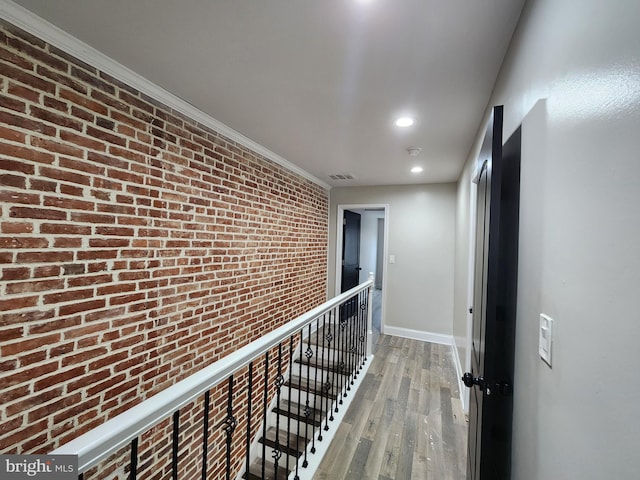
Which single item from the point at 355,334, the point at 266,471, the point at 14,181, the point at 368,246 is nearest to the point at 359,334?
the point at 355,334

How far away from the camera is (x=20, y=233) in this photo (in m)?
1.15

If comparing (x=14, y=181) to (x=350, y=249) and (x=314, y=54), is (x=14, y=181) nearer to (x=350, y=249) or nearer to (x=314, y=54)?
(x=314, y=54)

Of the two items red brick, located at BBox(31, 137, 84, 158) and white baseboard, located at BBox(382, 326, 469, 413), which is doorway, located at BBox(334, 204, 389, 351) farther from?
red brick, located at BBox(31, 137, 84, 158)

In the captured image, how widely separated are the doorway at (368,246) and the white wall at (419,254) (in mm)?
122

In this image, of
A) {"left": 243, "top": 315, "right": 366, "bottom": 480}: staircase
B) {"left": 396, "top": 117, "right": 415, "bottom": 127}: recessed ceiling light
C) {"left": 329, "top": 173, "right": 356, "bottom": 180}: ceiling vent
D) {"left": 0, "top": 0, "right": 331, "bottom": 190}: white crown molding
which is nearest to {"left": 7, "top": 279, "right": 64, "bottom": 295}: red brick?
{"left": 0, "top": 0, "right": 331, "bottom": 190}: white crown molding

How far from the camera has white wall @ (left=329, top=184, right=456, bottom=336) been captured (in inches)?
159

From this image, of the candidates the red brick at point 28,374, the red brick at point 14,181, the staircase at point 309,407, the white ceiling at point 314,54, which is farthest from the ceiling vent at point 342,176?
the red brick at point 28,374

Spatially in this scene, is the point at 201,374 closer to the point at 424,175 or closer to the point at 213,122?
the point at 213,122

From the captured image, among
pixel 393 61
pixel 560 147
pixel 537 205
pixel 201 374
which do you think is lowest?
pixel 201 374

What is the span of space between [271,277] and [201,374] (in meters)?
2.09

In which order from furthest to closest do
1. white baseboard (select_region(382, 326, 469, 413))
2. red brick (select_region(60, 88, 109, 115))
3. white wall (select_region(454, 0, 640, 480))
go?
white baseboard (select_region(382, 326, 469, 413))
red brick (select_region(60, 88, 109, 115))
white wall (select_region(454, 0, 640, 480))

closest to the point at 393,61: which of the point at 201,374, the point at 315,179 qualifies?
the point at 201,374

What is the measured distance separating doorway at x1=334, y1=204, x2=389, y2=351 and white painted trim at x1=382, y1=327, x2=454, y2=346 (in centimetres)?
18

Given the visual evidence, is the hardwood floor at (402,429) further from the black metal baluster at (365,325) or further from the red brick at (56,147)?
the red brick at (56,147)
